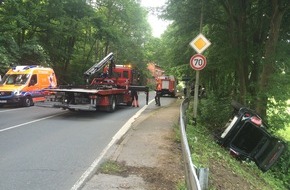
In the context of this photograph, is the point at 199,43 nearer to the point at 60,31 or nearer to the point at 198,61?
the point at 198,61

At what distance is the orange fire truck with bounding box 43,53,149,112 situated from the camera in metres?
17.1

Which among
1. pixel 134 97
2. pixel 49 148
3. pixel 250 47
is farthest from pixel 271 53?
pixel 134 97

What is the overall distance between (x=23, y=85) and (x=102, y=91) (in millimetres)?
7158

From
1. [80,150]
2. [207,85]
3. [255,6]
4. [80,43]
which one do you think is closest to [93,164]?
[80,150]

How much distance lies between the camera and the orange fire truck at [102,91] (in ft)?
56.2

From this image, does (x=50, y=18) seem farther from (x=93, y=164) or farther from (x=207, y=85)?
(x=93, y=164)

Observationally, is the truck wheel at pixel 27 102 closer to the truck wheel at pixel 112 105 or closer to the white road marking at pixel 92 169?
the truck wheel at pixel 112 105

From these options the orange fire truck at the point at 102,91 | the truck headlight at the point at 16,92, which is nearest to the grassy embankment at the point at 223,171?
the orange fire truck at the point at 102,91

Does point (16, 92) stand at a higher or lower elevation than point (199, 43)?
lower

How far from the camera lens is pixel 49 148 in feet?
31.6

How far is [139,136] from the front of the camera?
1138 cm

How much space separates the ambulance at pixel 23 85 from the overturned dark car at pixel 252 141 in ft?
40.8

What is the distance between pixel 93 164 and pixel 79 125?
6257 mm

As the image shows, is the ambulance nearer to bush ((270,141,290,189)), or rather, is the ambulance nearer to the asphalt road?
the asphalt road
